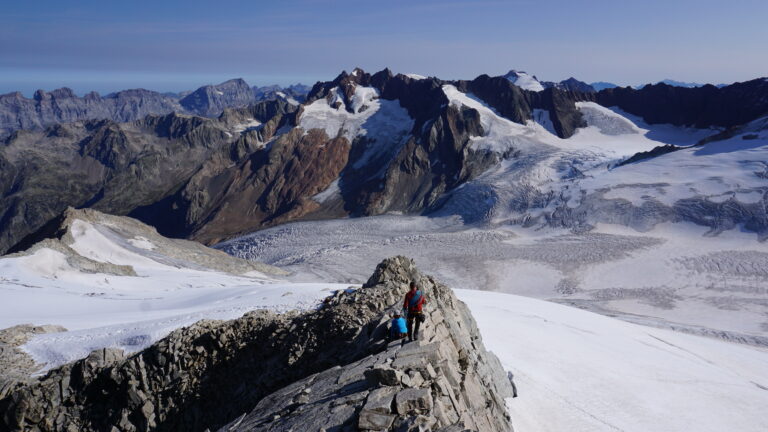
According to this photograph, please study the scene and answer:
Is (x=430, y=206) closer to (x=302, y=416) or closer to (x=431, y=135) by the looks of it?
(x=431, y=135)

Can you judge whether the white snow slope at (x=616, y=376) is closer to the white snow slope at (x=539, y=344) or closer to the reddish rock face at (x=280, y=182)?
the white snow slope at (x=539, y=344)

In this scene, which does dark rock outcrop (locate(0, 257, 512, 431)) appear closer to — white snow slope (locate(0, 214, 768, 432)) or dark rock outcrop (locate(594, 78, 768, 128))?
white snow slope (locate(0, 214, 768, 432))

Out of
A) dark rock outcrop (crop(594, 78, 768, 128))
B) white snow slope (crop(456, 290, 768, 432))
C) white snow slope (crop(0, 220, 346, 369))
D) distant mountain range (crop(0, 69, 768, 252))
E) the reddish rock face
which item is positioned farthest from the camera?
the reddish rock face

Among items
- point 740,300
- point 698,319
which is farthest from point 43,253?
point 740,300

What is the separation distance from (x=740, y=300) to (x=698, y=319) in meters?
7.84

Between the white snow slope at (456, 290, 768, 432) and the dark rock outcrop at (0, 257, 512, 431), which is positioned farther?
the white snow slope at (456, 290, 768, 432)

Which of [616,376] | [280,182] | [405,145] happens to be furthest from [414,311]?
[280,182]

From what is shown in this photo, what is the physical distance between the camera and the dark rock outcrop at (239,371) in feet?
41.2

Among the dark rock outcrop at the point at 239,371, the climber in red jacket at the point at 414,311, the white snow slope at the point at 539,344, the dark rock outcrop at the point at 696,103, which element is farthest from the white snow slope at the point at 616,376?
the dark rock outcrop at the point at 696,103

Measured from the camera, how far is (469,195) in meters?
97.2

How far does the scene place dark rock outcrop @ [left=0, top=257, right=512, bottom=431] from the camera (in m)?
12.6

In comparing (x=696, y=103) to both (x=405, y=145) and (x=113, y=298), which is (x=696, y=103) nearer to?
(x=405, y=145)

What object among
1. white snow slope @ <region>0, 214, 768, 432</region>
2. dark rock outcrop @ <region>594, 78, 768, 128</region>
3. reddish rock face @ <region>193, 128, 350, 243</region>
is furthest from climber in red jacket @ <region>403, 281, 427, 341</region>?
dark rock outcrop @ <region>594, 78, 768, 128</region>

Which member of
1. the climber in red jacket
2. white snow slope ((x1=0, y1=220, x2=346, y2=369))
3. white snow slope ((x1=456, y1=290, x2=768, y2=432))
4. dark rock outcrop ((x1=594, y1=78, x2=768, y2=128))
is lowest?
white snow slope ((x1=456, y1=290, x2=768, y2=432))
